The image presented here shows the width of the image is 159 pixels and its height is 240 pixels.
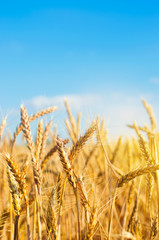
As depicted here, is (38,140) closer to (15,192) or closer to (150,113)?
(15,192)

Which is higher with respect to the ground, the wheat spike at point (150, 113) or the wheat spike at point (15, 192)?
the wheat spike at point (150, 113)

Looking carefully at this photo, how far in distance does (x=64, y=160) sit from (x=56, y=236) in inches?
11.3

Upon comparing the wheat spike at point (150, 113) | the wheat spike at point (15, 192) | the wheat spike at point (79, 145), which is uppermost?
the wheat spike at point (150, 113)

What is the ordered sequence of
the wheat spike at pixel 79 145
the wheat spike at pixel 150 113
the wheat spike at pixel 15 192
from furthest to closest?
the wheat spike at pixel 150 113 < the wheat spike at pixel 79 145 < the wheat spike at pixel 15 192

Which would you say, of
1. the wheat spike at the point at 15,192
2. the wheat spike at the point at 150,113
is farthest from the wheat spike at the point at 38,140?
the wheat spike at the point at 150,113

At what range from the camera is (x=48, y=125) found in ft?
4.86

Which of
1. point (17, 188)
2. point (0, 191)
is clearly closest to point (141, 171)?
point (17, 188)

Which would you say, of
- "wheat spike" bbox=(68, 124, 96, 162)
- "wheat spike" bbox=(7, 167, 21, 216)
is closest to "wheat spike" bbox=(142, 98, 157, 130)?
"wheat spike" bbox=(68, 124, 96, 162)

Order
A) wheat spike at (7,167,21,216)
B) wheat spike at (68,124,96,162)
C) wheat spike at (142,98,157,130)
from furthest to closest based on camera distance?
1. wheat spike at (142,98,157,130)
2. wheat spike at (68,124,96,162)
3. wheat spike at (7,167,21,216)

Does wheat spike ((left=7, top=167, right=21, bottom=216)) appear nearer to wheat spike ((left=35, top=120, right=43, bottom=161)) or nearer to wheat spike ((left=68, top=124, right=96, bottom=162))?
wheat spike ((left=35, top=120, right=43, bottom=161))

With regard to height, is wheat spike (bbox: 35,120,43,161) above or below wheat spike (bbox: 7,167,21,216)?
above

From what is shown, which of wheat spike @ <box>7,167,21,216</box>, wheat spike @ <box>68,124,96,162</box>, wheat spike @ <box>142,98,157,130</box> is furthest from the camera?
wheat spike @ <box>142,98,157,130</box>

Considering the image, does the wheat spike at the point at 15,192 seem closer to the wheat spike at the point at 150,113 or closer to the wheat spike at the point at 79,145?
the wheat spike at the point at 79,145

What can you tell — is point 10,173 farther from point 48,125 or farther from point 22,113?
point 48,125
